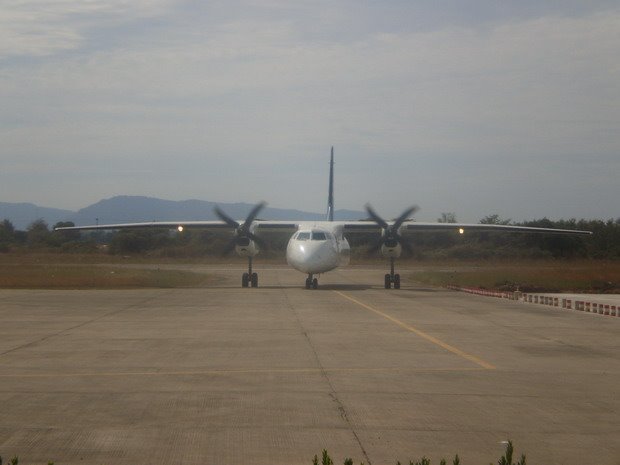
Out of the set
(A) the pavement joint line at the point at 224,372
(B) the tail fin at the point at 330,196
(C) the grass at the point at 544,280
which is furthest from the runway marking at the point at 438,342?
(B) the tail fin at the point at 330,196

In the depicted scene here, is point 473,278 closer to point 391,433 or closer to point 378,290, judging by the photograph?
point 378,290

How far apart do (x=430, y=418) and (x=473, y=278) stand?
34.1 metres

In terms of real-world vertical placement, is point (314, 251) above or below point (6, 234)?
below

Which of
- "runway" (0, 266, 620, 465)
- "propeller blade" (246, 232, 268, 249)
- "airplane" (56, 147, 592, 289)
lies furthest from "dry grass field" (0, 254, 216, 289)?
"runway" (0, 266, 620, 465)

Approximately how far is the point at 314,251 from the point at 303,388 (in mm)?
22987

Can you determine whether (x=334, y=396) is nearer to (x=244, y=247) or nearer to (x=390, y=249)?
(x=244, y=247)

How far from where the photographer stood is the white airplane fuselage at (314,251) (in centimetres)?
3406

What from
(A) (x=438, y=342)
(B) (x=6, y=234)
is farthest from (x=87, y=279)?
(B) (x=6, y=234)

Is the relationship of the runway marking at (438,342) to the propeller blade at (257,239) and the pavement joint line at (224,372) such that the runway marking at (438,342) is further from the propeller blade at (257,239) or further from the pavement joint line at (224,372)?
the propeller blade at (257,239)

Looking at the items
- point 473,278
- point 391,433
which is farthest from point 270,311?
point 473,278

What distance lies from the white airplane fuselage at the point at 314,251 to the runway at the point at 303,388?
11.7 meters

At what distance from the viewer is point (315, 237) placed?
114 ft

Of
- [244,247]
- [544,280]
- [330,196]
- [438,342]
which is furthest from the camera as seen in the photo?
[330,196]

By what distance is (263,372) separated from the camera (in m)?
12.4
